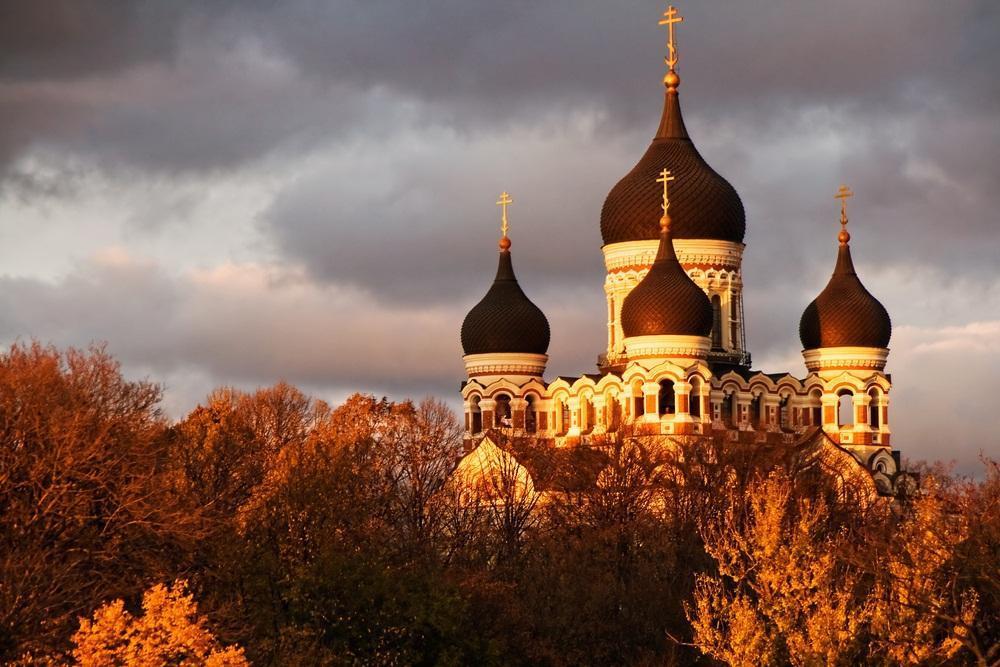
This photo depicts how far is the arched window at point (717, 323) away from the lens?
5216 cm

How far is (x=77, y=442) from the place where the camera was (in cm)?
2966

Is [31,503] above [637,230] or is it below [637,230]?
below

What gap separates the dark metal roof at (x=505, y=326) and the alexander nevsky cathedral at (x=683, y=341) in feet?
0.11

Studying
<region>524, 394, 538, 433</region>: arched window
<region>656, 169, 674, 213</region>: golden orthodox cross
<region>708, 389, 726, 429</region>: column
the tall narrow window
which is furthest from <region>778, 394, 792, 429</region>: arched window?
the tall narrow window

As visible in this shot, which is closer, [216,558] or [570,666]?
[216,558]

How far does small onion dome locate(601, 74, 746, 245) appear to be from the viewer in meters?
52.0

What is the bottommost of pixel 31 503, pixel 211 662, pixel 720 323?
pixel 211 662

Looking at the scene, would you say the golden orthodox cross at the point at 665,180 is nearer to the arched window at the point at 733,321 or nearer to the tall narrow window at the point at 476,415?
the arched window at the point at 733,321

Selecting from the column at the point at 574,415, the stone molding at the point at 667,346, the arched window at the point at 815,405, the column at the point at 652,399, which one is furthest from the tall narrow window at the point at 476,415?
the arched window at the point at 815,405

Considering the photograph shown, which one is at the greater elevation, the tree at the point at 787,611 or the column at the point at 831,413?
the column at the point at 831,413

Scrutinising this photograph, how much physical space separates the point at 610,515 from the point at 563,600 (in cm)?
876

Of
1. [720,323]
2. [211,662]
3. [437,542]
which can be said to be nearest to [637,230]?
[720,323]

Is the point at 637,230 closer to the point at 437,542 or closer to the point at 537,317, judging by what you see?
the point at 537,317

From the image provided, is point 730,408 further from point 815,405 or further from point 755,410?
point 815,405
